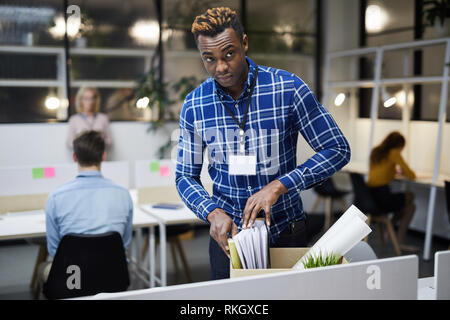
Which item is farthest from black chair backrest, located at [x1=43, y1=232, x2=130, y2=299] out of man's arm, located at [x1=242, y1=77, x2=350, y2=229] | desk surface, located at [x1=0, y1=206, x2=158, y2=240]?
man's arm, located at [x1=242, y1=77, x2=350, y2=229]

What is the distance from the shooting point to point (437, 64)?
17.0ft

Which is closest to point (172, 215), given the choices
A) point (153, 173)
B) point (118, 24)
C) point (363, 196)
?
point (153, 173)

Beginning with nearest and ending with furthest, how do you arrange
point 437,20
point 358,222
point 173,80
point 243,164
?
point 358,222 → point 243,164 → point 437,20 → point 173,80

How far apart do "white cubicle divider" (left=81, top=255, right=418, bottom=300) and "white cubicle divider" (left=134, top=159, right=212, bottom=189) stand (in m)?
2.94

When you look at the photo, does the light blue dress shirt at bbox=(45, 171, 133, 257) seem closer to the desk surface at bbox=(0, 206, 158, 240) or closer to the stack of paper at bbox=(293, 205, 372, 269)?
the desk surface at bbox=(0, 206, 158, 240)

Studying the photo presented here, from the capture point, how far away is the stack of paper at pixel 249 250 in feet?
3.83

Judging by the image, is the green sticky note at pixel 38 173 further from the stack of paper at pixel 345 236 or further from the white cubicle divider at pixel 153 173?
the stack of paper at pixel 345 236

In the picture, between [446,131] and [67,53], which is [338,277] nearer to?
[446,131]

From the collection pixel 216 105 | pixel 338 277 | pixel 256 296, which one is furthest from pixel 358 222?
pixel 216 105

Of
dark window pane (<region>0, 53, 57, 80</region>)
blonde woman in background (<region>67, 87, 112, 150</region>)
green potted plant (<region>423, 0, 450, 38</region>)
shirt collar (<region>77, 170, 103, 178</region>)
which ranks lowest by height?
shirt collar (<region>77, 170, 103, 178</region>)

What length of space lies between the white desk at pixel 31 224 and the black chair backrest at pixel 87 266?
0.56 meters

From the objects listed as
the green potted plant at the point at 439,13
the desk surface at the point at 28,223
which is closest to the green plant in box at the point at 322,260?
the desk surface at the point at 28,223

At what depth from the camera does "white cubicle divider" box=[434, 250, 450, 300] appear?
118 centimetres
